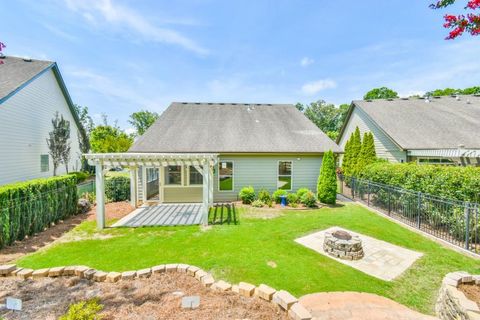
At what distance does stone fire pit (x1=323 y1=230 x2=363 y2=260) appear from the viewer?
5.74m

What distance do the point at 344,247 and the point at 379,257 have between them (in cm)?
103

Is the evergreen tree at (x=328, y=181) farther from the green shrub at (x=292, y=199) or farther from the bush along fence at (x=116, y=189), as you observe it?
the bush along fence at (x=116, y=189)

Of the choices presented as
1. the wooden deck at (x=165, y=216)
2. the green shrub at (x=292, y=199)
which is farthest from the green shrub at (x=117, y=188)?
the green shrub at (x=292, y=199)

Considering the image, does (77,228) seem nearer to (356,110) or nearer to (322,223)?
(322,223)

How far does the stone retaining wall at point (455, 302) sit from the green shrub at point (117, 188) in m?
12.9

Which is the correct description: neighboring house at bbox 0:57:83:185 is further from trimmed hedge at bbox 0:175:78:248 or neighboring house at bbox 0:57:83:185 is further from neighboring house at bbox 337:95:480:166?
neighboring house at bbox 337:95:480:166

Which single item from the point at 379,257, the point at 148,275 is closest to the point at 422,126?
the point at 379,257

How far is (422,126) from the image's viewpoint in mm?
15781

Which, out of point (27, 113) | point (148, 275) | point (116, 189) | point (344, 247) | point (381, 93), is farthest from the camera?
point (381, 93)

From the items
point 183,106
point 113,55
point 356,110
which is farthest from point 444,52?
point 113,55

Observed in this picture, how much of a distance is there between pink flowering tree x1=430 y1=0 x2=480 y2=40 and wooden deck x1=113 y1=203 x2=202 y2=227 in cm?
855

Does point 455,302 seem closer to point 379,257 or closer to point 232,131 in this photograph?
point 379,257

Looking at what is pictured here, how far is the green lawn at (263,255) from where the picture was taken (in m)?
4.62

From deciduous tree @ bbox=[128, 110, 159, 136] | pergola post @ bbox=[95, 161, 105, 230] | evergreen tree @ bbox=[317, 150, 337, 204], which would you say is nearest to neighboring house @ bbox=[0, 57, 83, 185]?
pergola post @ bbox=[95, 161, 105, 230]
